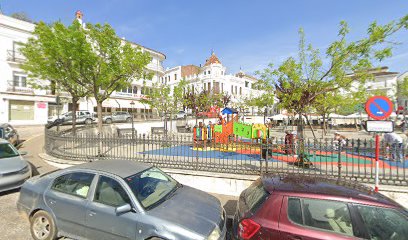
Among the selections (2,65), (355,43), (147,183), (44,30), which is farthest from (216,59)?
(147,183)

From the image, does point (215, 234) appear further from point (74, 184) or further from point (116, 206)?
point (74, 184)

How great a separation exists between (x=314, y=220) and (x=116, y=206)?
306 cm

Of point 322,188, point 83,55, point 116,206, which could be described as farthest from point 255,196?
point 83,55

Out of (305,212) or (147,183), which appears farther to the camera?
(147,183)

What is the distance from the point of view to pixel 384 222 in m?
2.83

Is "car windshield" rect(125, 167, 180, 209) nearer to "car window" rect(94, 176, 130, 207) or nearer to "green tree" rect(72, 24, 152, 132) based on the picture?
"car window" rect(94, 176, 130, 207)

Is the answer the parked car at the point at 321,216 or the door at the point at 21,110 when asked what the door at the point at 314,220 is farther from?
the door at the point at 21,110

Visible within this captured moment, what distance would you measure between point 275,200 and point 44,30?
46.4ft

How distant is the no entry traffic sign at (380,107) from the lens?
4.93 metres

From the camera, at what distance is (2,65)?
25.2 metres

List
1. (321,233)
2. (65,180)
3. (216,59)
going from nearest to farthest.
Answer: (321,233)
(65,180)
(216,59)

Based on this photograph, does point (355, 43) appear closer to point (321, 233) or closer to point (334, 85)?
point (334, 85)

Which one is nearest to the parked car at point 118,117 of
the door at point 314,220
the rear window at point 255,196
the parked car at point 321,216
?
the rear window at point 255,196

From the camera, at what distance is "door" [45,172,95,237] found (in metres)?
3.71
